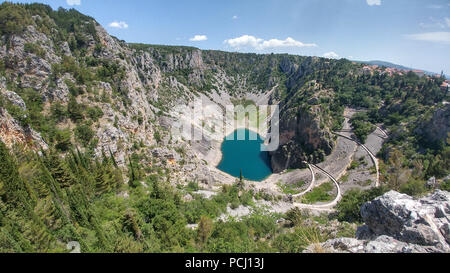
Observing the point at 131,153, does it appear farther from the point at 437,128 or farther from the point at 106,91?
the point at 437,128

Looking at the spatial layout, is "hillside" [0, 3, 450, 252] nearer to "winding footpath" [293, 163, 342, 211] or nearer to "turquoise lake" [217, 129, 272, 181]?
"winding footpath" [293, 163, 342, 211]

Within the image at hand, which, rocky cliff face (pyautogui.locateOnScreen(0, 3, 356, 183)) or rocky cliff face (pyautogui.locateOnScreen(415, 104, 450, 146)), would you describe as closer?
rocky cliff face (pyautogui.locateOnScreen(0, 3, 356, 183))

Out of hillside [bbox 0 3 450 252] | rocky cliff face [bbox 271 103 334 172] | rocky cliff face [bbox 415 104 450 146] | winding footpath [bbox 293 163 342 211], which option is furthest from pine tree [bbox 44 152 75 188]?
rocky cliff face [bbox 415 104 450 146]

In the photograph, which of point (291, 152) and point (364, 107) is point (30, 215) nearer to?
point (291, 152)

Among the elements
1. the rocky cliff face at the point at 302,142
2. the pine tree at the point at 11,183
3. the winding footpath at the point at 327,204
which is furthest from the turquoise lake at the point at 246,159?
the pine tree at the point at 11,183

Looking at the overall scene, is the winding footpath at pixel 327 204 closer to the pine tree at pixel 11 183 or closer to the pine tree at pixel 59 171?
the pine tree at pixel 59 171
